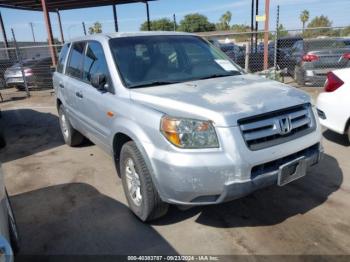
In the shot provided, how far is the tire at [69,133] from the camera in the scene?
561 cm

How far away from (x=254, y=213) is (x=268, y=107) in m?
1.23

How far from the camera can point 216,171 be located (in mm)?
2529

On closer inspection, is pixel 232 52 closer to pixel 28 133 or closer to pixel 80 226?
pixel 28 133

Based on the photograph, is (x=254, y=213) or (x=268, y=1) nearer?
(x=254, y=213)

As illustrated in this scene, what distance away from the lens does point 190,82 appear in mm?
3484

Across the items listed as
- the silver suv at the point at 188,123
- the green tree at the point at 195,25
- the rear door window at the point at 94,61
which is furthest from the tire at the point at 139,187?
the green tree at the point at 195,25

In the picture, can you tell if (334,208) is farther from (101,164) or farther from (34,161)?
(34,161)

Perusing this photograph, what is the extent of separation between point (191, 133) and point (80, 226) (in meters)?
1.64

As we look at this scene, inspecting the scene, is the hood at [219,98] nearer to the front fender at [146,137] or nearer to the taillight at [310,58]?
the front fender at [146,137]

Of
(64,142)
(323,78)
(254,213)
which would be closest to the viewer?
(254,213)

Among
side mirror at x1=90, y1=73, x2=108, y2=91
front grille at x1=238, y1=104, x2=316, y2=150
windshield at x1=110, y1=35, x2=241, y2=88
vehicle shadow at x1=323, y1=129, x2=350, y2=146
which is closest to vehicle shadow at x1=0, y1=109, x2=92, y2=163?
side mirror at x1=90, y1=73, x2=108, y2=91

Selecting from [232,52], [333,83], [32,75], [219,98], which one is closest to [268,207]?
[219,98]

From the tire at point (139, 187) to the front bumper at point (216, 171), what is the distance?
0.83ft

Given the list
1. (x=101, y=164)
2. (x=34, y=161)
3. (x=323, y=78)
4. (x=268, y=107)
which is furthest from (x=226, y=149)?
(x=323, y=78)
